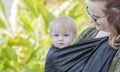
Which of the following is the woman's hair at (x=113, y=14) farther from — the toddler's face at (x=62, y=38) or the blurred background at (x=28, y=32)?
the blurred background at (x=28, y=32)

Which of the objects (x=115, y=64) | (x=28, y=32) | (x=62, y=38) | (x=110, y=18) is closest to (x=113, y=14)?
(x=110, y=18)

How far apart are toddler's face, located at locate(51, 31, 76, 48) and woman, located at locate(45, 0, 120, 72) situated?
0.05 m

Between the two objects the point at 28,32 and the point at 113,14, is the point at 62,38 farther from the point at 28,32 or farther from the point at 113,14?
the point at 28,32

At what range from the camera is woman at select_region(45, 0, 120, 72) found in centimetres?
164

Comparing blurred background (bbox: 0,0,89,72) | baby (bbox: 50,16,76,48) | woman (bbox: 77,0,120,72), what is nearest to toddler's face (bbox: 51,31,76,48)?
baby (bbox: 50,16,76,48)

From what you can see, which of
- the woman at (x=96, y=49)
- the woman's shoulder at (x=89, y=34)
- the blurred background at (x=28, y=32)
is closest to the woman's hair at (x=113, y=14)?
the woman at (x=96, y=49)

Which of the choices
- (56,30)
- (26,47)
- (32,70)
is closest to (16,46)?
(26,47)

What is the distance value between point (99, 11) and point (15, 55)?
7.43 ft

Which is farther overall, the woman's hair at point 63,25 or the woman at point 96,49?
the woman's hair at point 63,25

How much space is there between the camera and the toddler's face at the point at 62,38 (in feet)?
6.92

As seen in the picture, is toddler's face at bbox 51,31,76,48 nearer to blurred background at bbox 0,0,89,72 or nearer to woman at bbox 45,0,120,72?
woman at bbox 45,0,120,72

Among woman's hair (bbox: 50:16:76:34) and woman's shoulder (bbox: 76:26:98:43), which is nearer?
woman's shoulder (bbox: 76:26:98:43)

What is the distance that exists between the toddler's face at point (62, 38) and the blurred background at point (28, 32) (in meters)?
1.52

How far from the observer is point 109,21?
1.65m
